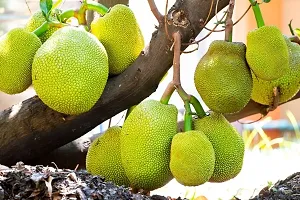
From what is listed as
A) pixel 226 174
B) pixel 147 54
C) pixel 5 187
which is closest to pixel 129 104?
pixel 147 54

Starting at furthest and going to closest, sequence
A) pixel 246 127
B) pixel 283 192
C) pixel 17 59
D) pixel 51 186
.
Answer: pixel 246 127, pixel 17 59, pixel 283 192, pixel 51 186

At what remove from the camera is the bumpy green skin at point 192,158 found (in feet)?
2.71

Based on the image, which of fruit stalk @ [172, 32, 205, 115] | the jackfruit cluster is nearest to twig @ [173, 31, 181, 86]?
fruit stalk @ [172, 32, 205, 115]

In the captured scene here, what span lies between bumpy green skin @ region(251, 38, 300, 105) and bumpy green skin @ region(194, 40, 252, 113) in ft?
0.33

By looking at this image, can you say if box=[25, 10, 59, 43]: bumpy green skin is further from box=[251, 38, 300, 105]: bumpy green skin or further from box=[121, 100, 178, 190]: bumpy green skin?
box=[251, 38, 300, 105]: bumpy green skin

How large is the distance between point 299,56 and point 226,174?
27 cm

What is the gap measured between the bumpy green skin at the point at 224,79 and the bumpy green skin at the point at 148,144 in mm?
68

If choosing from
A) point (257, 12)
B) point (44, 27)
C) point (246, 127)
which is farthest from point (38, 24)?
point (246, 127)

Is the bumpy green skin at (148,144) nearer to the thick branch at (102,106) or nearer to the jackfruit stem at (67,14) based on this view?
the thick branch at (102,106)

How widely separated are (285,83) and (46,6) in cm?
44

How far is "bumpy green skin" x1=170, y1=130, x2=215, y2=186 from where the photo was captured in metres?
0.83

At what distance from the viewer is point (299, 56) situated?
1.03 meters

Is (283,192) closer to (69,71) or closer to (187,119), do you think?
(187,119)

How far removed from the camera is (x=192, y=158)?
2.70 ft
